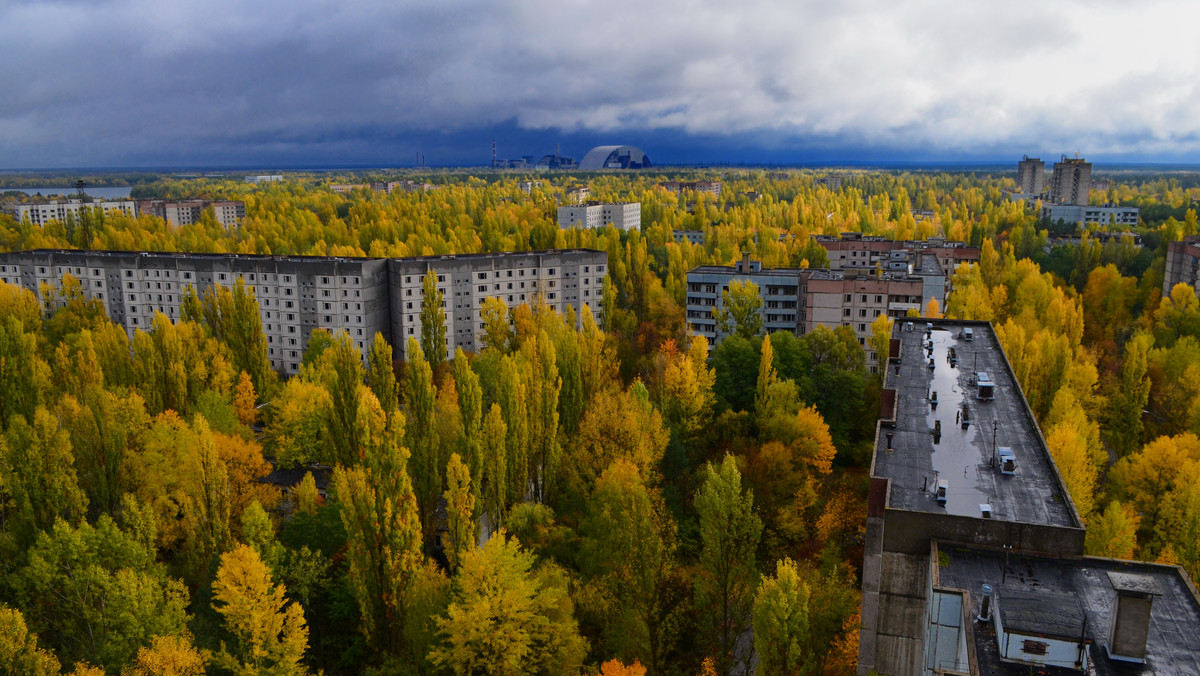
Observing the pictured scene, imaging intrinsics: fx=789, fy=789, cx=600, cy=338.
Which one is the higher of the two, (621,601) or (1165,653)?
(1165,653)

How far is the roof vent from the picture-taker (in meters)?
11.4

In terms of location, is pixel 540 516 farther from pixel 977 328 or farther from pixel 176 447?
pixel 977 328

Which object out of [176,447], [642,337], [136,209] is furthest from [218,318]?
[136,209]

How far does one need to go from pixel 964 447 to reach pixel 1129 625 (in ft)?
28.9

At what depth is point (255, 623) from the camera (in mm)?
18297

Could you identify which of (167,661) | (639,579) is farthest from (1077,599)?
(167,661)

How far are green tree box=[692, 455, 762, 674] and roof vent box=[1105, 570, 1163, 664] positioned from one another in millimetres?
10733

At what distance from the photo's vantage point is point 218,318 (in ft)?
144

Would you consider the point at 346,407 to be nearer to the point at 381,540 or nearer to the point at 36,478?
the point at 381,540

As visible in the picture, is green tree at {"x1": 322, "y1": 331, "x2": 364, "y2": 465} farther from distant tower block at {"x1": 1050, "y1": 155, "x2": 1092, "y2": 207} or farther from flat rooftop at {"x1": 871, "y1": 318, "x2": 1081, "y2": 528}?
distant tower block at {"x1": 1050, "y1": 155, "x2": 1092, "y2": 207}

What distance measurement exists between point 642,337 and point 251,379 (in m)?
23.6

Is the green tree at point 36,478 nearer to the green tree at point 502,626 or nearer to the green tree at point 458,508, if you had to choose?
the green tree at point 458,508

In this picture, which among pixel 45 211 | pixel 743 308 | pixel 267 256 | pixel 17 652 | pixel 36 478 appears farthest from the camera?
pixel 45 211

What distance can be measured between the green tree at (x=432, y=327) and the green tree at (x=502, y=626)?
21863 millimetres
